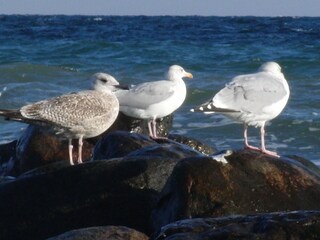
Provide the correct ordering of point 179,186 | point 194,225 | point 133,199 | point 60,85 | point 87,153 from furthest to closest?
point 60,85, point 87,153, point 133,199, point 179,186, point 194,225

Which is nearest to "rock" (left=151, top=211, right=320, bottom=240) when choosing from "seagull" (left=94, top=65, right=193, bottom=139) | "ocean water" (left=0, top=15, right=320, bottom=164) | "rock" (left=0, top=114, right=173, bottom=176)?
"rock" (left=0, top=114, right=173, bottom=176)

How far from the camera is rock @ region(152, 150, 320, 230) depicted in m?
6.08

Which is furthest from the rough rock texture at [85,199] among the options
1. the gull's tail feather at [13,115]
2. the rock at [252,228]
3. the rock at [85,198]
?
the rock at [252,228]

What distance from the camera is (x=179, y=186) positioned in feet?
20.0

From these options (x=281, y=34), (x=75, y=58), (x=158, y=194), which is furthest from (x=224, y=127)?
(x=281, y=34)

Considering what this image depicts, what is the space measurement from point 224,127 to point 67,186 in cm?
779

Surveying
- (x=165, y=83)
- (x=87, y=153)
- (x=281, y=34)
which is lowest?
(x=281, y=34)

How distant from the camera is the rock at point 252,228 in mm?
4543

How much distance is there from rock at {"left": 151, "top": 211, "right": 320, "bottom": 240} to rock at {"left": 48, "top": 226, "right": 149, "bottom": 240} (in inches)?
17.4

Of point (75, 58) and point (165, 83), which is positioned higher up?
point (165, 83)

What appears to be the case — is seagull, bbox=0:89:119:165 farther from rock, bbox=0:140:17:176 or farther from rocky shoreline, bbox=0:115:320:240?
rock, bbox=0:140:17:176

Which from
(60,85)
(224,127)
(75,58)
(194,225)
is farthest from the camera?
(75,58)

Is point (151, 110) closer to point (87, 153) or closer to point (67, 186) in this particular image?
point (87, 153)

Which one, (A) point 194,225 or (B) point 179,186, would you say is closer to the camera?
(A) point 194,225
